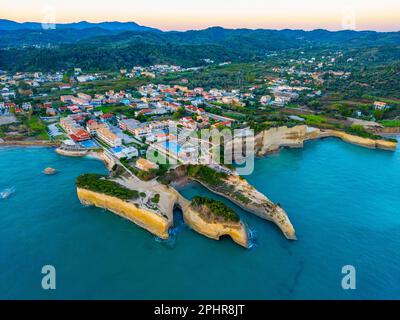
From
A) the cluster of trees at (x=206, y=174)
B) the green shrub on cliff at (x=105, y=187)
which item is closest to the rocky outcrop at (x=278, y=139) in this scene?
the cluster of trees at (x=206, y=174)

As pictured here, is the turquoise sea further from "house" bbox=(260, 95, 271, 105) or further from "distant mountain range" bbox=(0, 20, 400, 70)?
"distant mountain range" bbox=(0, 20, 400, 70)

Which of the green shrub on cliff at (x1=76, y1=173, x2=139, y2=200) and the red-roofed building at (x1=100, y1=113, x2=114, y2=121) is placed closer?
the green shrub on cliff at (x1=76, y1=173, x2=139, y2=200)

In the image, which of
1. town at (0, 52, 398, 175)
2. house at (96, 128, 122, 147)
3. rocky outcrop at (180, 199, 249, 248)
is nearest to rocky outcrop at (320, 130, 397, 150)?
town at (0, 52, 398, 175)

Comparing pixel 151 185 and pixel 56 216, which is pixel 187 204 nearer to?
pixel 151 185

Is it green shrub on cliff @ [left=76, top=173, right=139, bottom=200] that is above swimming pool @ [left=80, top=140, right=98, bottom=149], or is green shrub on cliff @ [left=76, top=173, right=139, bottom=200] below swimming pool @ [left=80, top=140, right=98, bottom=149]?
below

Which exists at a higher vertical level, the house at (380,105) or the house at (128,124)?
the house at (380,105)

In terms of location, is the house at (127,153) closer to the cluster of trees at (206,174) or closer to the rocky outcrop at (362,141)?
the cluster of trees at (206,174)

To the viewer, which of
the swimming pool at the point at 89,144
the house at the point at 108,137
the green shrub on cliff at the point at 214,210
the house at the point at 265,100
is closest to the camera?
the green shrub on cliff at the point at 214,210
